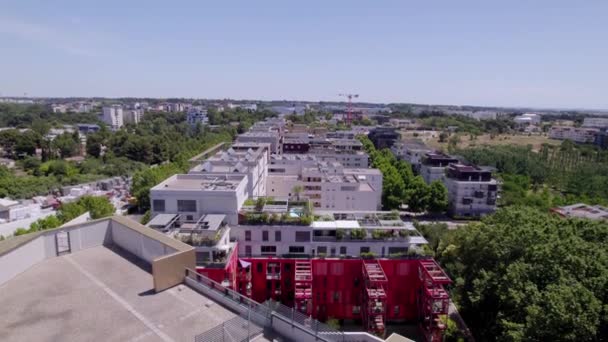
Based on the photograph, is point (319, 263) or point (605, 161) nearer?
point (319, 263)

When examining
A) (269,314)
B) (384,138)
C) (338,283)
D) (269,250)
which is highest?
(269,314)

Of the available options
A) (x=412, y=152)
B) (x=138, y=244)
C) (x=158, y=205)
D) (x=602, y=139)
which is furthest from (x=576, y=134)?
(x=138, y=244)

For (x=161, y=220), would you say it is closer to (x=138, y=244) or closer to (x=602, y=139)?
(x=138, y=244)

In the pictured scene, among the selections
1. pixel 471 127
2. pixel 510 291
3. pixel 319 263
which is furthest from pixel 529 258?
pixel 471 127

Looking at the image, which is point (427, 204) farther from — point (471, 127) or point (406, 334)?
point (471, 127)

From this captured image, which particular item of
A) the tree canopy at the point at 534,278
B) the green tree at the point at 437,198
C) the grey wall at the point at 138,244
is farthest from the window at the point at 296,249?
the green tree at the point at 437,198
